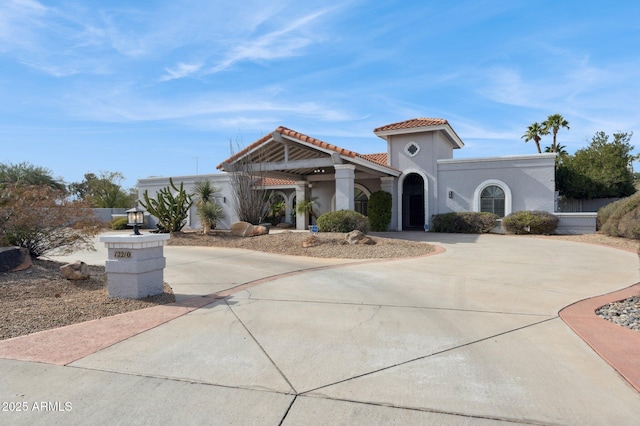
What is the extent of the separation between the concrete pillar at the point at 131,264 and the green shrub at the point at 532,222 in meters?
17.5

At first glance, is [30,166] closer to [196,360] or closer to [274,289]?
[274,289]

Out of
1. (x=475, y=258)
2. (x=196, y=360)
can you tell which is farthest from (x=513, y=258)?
(x=196, y=360)

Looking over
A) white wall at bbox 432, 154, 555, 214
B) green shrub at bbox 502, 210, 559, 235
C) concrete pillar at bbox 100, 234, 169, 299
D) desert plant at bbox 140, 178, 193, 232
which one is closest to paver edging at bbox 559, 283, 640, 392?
concrete pillar at bbox 100, 234, 169, 299

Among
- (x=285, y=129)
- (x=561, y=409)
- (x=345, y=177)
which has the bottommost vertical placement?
(x=561, y=409)

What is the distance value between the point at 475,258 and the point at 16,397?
425 inches

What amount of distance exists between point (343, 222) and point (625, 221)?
11.2 meters

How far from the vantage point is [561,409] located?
10.6ft

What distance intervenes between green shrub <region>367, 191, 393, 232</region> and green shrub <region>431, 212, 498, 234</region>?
2.69 meters

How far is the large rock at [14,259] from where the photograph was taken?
8275 millimetres

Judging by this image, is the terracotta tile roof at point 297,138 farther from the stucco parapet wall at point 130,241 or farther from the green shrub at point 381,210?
the stucco parapet wall at point 130,241

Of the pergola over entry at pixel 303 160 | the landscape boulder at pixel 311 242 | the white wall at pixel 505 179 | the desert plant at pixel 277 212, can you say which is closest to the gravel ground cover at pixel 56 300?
the landscape boulder at pixel 311 242

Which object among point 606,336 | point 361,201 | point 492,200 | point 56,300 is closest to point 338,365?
point 606,336

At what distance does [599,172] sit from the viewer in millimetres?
30281

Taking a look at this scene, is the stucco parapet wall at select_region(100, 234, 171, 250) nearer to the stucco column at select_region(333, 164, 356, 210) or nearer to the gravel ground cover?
the gravel ground cover
